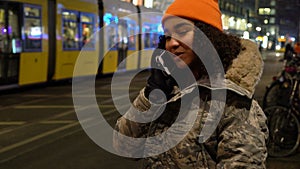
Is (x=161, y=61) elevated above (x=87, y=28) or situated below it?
below

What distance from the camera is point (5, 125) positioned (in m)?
8.00

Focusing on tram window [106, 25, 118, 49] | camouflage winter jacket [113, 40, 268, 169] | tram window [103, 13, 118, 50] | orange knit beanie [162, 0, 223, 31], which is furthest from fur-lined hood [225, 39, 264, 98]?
tram window [106, 25, 118, 49]

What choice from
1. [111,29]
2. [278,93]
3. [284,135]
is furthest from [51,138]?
[111,29]

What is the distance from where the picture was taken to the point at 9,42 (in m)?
12.0

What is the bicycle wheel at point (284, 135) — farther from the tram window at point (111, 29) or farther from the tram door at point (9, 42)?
the tram window at point (111, 29)

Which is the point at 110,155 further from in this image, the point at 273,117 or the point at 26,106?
the point at 26,106

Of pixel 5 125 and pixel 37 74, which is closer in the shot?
pixel 5 125

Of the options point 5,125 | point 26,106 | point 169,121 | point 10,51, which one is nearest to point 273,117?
point 169,121

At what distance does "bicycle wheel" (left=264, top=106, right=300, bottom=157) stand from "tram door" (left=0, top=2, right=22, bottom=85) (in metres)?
8.47

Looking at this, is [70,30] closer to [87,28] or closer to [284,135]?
[87,28]

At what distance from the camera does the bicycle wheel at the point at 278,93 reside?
7086mm

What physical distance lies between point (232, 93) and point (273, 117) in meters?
4.46

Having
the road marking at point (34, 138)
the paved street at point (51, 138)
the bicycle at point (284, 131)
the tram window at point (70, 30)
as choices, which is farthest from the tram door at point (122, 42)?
the bicycle at point (284, 131)

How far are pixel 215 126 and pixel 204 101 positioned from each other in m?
0.11
